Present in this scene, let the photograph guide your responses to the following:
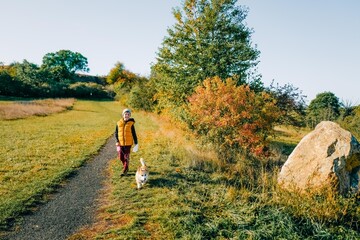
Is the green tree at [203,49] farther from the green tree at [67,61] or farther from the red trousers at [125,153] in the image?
the green tree at [67,61]

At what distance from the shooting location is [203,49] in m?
19.0

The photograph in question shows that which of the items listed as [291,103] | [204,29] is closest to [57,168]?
[204,29]

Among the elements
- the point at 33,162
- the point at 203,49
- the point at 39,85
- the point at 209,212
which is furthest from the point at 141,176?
the point at 39,85

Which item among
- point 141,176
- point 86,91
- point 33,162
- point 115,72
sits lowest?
point 33,162

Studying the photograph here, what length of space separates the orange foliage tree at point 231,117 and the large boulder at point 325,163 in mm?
3011

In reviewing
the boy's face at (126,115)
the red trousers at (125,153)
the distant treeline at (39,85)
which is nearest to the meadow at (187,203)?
the red trousers at (125,153)

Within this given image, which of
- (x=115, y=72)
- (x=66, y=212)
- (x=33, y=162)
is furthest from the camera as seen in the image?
(x=115, y=72)

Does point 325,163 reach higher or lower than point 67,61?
lower

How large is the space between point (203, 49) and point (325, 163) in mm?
12545

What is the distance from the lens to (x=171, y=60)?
1997 cm

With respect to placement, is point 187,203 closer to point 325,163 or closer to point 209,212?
point 209,212

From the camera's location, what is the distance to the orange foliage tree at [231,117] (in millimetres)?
12703

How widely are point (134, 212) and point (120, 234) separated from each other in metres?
0.98

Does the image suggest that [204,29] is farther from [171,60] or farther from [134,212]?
[134,212]
